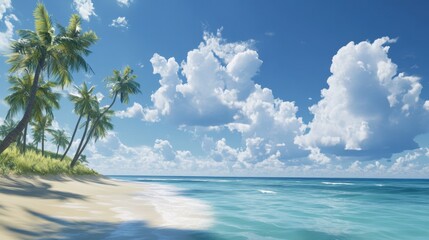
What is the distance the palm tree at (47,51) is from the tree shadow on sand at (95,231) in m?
11.5

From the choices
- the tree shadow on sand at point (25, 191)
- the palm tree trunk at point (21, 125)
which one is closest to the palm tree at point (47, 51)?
the palm tree trunk at point (21, 125)

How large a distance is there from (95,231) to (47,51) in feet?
51.6

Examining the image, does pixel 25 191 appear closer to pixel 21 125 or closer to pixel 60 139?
pixel 21 125

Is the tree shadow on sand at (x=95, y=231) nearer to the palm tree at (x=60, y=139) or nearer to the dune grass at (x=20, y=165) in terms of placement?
the dune grass at (x=20, y=165)

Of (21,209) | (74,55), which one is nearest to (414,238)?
(21,209)

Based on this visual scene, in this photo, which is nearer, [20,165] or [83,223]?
[83,223]

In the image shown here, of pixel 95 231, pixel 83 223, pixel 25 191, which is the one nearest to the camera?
pixel 95 231

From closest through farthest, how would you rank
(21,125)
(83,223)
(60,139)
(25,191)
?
1. (83,223)
2. (25,191)
3. (21,125)
4. (60,139)

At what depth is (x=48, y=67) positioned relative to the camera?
2153 centimetres

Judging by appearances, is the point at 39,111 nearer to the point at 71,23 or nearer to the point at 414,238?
the point at 71,23

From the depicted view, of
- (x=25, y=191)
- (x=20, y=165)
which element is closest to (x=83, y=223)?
(x=25, y=191)

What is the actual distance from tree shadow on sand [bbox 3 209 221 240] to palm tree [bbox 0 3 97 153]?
11543 millimetres

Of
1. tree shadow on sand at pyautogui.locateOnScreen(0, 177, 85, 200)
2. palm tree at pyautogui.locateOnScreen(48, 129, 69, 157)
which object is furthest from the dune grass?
palm tree at pyautogui.locateOnScreen(48, 129, 69, 157)

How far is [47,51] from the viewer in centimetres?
2039
